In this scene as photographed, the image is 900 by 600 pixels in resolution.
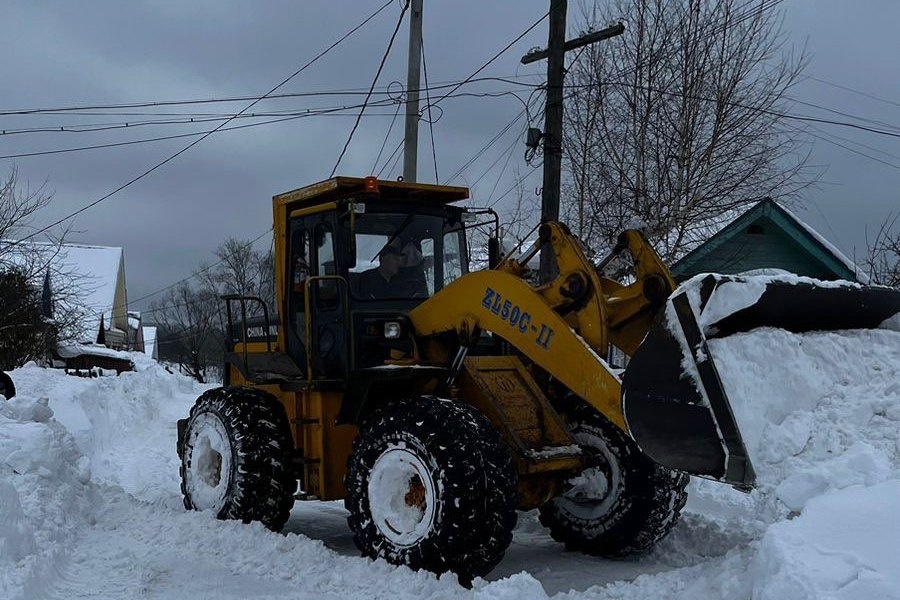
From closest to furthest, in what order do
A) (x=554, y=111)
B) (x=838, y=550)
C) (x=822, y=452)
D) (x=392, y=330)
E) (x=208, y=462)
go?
(x=838, y=550), (x=822, y=452), (x=392, y=330), (x=208, y=462), (x=554, y=111)

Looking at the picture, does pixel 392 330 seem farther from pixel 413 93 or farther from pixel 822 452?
pixel 413 93

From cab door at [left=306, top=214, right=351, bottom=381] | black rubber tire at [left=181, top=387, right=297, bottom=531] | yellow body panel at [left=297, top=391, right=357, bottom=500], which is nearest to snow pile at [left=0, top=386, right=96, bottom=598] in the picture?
black rubber tire at [left=181, top=387, right=297, bottom=531]

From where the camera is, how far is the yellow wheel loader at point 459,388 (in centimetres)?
435

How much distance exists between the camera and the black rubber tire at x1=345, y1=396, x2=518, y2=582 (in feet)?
16.0

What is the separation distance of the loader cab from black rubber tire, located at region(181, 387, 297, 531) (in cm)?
54

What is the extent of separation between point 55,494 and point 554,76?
8211 mm

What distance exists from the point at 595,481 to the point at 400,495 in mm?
1614

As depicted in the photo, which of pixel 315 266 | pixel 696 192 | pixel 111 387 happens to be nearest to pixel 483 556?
pixel 315 266

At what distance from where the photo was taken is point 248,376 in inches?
274

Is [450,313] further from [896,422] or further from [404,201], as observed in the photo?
[896,422]

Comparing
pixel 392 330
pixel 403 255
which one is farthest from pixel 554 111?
pixel 392 330

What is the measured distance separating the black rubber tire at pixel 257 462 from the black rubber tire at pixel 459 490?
1.54 m

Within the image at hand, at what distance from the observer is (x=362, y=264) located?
21.0 ft

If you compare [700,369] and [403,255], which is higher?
[403,255]
